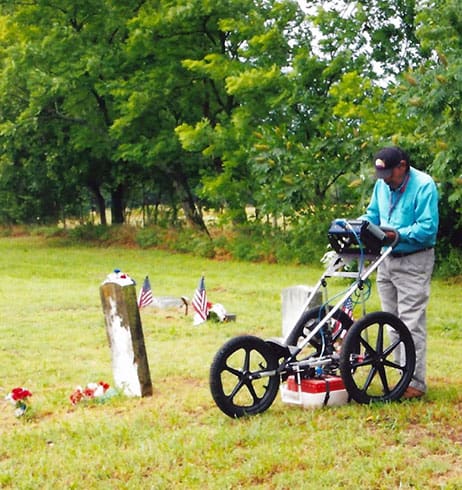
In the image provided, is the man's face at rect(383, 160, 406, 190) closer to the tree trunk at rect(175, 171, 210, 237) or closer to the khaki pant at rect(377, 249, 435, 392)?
the khaki pant at rect(377, 249, 435, 392)

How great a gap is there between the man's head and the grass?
168cm

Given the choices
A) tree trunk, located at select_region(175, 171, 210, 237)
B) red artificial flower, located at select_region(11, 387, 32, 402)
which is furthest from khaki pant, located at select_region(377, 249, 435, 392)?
tree trunk, located at select_region(175, 171, 210, 237)

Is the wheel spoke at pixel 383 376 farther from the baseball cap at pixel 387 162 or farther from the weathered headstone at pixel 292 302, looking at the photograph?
the weathered headstone at pixel 292 302

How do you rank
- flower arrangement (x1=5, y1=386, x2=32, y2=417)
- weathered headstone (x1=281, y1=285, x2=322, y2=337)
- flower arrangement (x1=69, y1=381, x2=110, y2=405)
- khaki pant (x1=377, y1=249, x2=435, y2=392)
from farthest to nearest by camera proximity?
weathered headstone (x1=281, y1=285, x2=322, y2=337) < flower arrangement (x1=69, y1=381, x2=110, y2=405) < flower arrangement (x1=5, y1=386, x2=32, y2=417) < khaki pant (x1=377, y1=249, x2=435, y2=392)

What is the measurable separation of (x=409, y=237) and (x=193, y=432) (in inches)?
82.3

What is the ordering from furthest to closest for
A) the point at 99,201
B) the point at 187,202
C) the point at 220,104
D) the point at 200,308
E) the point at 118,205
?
the point at 99,201, the point at 118,205, the point at 187,202, the point at 220,104, the point at 200,308

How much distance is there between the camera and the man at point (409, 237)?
20.2 feet

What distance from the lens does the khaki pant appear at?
20.8 feet

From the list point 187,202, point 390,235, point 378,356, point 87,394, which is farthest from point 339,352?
point 187,202

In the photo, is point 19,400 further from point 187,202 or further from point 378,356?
point 187,202

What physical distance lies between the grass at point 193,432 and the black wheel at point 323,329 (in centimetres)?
50

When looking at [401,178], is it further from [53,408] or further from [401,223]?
[53,408]

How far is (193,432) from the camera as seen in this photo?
5.79m

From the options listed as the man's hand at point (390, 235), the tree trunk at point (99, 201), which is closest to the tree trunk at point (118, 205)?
the tree trunk at point (99, 201)
